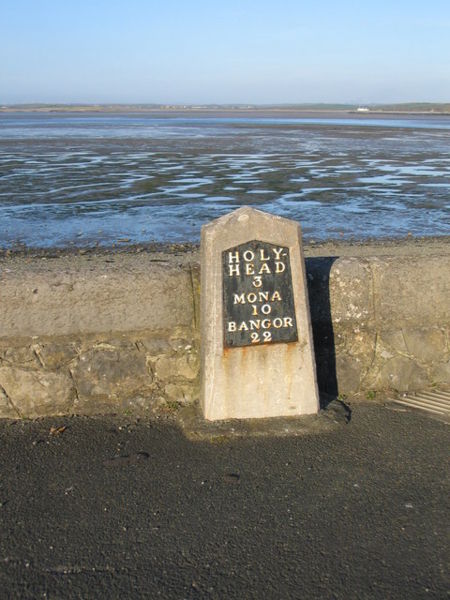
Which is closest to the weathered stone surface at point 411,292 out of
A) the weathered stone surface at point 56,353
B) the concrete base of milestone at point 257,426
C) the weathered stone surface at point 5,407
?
the concrete base of milestone at point 257,426

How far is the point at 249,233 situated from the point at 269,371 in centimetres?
85

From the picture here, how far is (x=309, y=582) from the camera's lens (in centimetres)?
284

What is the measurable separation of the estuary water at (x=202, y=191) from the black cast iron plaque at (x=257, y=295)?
7138 mm

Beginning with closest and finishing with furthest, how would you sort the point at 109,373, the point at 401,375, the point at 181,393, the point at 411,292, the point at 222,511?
1. the point at 222,511
2. the point at 109,373
3. the point at 181,393
4. the point at 411,292
5. the point at 401,375

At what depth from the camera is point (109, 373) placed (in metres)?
4.43

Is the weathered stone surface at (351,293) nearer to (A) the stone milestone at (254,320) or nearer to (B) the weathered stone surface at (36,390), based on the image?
(A) the stone milestone at (254,320)

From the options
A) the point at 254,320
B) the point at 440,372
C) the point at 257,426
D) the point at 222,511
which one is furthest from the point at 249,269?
the point at 440,372

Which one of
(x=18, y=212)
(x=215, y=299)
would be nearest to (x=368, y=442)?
(x=215, y=299)

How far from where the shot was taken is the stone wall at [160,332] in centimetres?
429

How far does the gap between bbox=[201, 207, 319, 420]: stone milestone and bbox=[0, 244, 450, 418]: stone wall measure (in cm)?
33

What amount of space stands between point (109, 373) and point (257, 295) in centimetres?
109

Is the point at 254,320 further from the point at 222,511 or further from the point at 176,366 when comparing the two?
the point at 222,511

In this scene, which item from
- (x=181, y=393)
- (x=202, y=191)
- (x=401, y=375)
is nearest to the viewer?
(x=181, y=393)

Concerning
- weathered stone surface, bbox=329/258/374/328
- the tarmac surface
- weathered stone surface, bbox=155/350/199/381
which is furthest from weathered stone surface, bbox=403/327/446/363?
weathered stone surface, bbox=155/350/199/381
